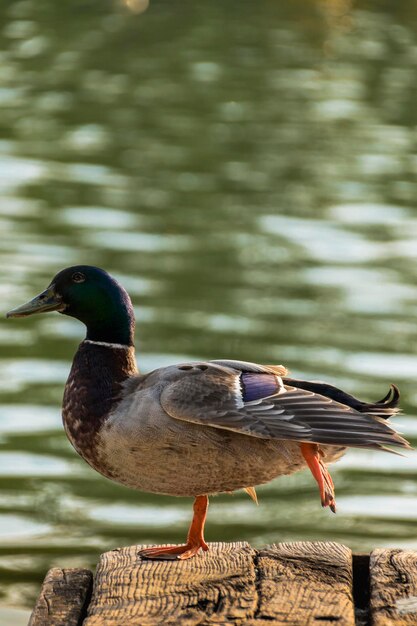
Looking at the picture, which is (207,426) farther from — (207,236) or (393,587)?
(207,236)

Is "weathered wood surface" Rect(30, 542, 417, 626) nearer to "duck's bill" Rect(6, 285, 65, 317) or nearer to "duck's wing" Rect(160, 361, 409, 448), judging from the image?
"duck's wing" Rect(160, 361, 409, 448)

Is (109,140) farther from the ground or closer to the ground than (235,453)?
closer to the ground

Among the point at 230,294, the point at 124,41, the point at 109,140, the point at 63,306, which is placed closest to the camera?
the point at 63,306

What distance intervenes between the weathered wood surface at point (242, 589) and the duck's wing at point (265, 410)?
0.40 m

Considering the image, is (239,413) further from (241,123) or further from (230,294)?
(241,123)

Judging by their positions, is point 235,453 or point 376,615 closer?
point 376,615

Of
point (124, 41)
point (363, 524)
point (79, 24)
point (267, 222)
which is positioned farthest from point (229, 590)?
point (79, 24)

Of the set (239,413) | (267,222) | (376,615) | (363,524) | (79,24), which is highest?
(239,413)

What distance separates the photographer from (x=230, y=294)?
11055mm

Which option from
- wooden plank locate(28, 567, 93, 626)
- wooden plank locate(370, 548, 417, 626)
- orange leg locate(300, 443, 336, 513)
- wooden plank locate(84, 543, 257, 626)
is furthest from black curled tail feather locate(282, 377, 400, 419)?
wooden plank locate(28, 567, 93, 626)

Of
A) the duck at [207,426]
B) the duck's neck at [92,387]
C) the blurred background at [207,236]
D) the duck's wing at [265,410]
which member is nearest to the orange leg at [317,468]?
the duck at [207,426]

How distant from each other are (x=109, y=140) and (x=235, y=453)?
12.6 metres

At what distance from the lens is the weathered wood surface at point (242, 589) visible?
3891 mm

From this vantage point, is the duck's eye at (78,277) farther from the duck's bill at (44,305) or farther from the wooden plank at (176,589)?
the wooden plank at (176,589)
